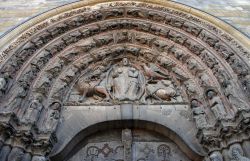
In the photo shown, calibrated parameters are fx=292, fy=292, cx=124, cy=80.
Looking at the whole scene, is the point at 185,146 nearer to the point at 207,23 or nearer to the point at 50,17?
the point at 207,23

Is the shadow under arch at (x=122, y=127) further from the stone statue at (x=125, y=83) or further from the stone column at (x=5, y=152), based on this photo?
the stone column at (x=5, y=152)

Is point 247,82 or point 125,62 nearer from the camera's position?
point 247,82

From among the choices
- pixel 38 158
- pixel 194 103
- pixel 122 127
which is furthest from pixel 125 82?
pixel 38 158

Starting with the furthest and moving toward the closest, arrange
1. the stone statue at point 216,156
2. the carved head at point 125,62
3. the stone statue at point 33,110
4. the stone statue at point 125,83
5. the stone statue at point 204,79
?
1. the carved head at point 125,62
2. the stone statue at point 125,83
3. the stone statue at point 204,79
4. the stone statue at point 33,110
5. the stone statue at point 216,156

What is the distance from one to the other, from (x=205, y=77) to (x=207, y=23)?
138 centimetres

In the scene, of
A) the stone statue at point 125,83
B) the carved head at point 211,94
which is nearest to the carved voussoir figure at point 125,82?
the stone statue at point 125,83

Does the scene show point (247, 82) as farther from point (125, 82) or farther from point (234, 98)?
point (125, 82)

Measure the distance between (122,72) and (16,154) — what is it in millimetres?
3258

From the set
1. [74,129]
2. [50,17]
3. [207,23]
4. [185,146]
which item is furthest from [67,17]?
[185,146]

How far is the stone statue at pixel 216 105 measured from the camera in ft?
18.4

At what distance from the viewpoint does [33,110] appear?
226 inches

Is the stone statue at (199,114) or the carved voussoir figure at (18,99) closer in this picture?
the carved voussoir figure at (18,99)

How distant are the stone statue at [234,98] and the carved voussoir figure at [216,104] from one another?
0.67 ft

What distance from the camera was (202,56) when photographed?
6.76 m
